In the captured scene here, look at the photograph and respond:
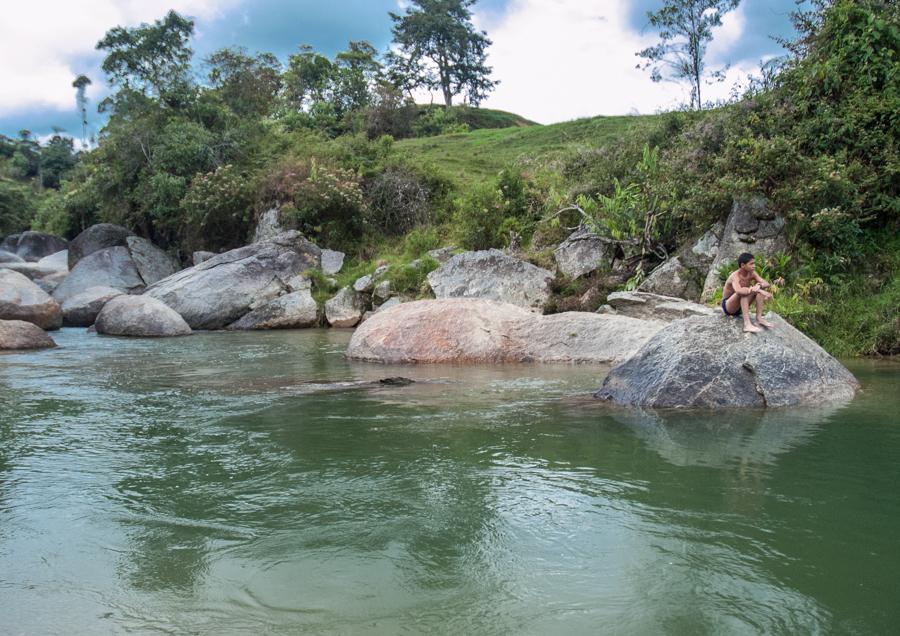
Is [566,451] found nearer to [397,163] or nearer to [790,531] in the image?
[790,531]

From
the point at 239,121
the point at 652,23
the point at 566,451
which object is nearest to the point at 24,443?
the point at 566,451

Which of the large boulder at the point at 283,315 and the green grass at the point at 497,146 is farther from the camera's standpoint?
the green grass at the point at 497,146

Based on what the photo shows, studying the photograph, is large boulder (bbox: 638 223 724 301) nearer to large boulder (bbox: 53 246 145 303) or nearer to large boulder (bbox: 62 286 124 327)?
large boulder (bbox: 62 286 124 327)

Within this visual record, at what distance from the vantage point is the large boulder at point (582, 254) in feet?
54.9

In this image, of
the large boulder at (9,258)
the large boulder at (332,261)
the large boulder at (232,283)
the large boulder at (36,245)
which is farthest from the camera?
the large boulder at (36,245)

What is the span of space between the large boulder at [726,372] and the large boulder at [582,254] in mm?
8284

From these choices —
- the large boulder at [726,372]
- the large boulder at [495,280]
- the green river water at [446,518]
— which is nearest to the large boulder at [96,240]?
the large boulder at [495,280]

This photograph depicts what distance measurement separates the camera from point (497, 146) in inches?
1420

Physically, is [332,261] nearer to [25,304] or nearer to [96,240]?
[25,304]

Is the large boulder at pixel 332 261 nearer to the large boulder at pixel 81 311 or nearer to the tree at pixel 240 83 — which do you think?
the large boulder at pixel 81 311

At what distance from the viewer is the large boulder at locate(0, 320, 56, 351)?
1384cm

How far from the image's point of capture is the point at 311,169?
82.6 ft

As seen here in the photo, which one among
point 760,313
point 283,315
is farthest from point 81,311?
point 760,313

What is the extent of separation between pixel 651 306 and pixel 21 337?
12.6m
